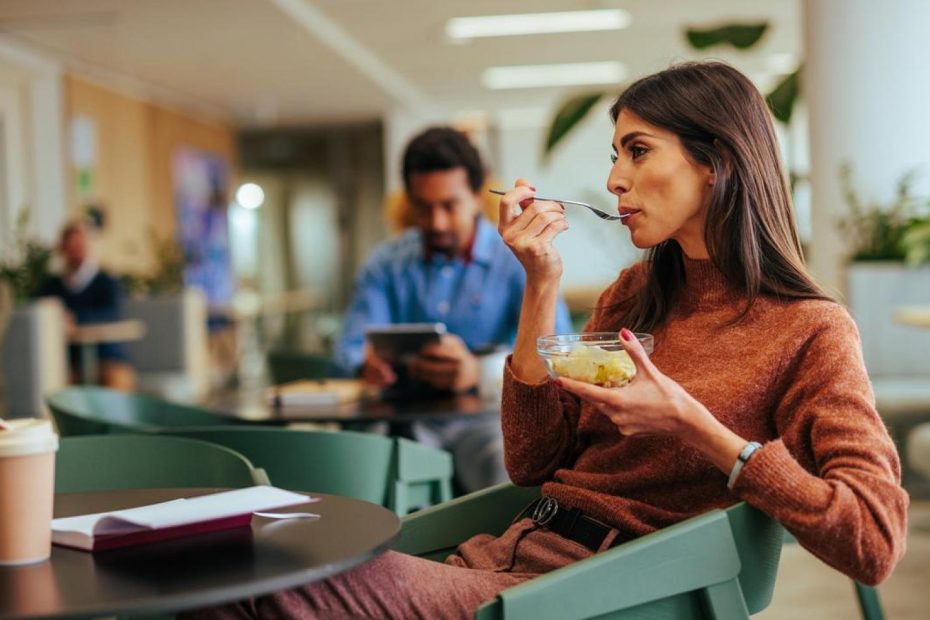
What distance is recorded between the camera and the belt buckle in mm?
1587

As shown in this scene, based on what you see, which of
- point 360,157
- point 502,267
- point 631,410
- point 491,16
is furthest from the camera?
point 360,157

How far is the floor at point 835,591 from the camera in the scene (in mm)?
3213

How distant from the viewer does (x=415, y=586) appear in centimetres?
137

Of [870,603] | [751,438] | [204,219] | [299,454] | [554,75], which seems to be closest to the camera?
[751,438]

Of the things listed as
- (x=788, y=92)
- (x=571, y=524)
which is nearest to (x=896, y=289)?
(x=788, y=92)

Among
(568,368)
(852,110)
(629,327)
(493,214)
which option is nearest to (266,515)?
(568,368)

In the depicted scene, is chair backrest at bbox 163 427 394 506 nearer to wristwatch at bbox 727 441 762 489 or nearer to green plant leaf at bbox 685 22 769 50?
wristwatch at bbox 727 441 762 489

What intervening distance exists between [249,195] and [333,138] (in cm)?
145

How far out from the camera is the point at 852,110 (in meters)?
5.40

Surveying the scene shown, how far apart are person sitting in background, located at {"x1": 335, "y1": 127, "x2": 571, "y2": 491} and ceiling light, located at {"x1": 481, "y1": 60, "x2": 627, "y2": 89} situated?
9102 mm

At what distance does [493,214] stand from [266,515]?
364 centimetres

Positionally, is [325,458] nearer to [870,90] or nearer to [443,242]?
[443,242]

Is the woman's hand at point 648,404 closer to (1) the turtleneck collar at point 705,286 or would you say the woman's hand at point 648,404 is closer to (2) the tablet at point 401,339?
(1) the turtleneck collar at point 705,286

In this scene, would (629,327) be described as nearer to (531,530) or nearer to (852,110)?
(531,530)
